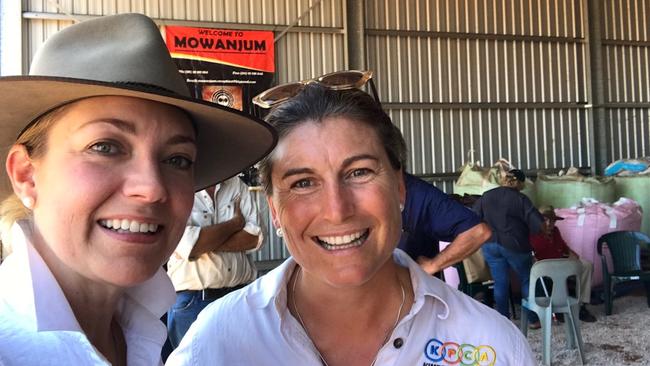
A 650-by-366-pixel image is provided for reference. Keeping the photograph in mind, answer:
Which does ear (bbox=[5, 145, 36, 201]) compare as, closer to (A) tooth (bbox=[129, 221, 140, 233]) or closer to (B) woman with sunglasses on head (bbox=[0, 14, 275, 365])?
(B) woman with sunglasses on head (bbox=[0, 14, 275, 365])

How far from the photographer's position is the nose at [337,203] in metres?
1.25

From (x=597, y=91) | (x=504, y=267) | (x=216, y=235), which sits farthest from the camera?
(x=597, y=91)

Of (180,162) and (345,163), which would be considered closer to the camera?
(180,162)

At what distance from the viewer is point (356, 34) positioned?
893 centimetres

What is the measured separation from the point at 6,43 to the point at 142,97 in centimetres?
784

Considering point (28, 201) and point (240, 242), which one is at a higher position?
point (28, 201)

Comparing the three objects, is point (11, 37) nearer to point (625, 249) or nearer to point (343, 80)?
point (343, 80)

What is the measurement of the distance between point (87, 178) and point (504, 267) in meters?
4.98

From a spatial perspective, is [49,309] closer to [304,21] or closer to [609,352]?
[609,352]

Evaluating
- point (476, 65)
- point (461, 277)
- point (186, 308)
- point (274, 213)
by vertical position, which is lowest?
point (461, 277)

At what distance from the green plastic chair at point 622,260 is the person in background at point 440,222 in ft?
10.6

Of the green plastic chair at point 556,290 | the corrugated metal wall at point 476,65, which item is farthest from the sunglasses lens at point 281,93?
the corrugated metal wall at point 476,65

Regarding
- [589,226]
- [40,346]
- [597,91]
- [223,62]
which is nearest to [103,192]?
[40,346]

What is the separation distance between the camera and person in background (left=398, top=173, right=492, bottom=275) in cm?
332
